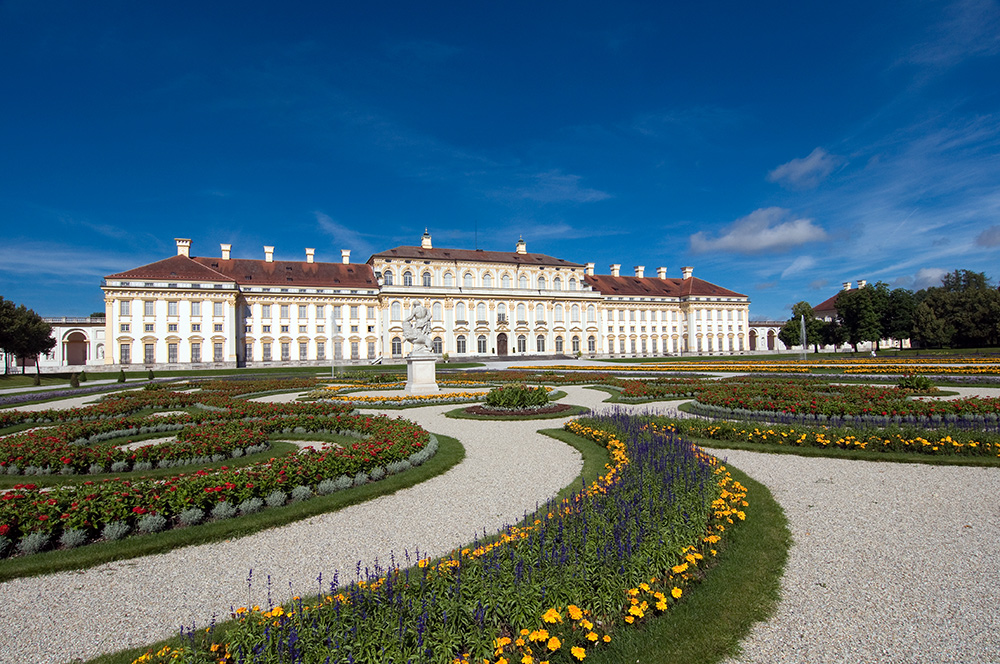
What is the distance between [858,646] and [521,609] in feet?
7.76

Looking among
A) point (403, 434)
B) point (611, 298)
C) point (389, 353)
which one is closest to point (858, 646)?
point (403, 434)

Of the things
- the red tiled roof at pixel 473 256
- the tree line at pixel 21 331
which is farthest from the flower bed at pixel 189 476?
the red tiled roof at pixel 473 256

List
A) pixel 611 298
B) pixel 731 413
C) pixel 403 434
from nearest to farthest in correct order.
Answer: pixel 403 434 → pixel 731 413 → pixel 611 298

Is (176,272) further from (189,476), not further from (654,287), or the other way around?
(654,287)

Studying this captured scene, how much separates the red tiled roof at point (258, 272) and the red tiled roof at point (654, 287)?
1200 inches

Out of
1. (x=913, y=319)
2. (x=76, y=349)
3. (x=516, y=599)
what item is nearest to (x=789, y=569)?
(x=516, y=599)

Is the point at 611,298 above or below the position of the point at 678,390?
above

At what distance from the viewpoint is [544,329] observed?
64.2 meters

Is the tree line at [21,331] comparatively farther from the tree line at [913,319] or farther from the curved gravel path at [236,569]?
the tree line at [913,319]

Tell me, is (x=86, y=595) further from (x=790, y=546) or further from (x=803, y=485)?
(x=803, y=485)

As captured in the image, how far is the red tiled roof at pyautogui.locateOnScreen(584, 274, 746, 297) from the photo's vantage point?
233 feet

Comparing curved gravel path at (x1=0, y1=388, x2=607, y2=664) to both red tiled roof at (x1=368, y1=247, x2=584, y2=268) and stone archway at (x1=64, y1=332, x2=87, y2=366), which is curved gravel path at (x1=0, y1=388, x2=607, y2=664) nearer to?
red tiled roof at (x1=368, y1=247, x2=584, y2=268)

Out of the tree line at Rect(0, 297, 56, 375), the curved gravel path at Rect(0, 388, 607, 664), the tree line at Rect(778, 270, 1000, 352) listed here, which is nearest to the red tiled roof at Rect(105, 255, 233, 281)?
the tree line at Rect(0, 297, 56, 375)

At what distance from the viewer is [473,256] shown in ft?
206
